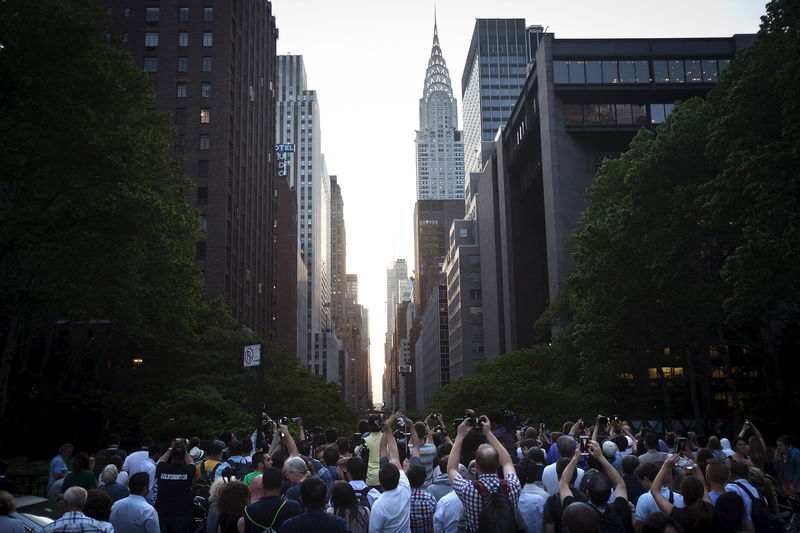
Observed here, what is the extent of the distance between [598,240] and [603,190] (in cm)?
612

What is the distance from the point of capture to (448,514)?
7.46 metres

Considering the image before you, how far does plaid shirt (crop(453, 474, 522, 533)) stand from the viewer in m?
7.04

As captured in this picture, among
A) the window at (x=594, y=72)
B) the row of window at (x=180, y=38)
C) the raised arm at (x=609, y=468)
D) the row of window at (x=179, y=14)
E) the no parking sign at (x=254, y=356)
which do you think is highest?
the row of window at (x=179, y=14)

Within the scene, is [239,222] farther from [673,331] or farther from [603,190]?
[673,331]

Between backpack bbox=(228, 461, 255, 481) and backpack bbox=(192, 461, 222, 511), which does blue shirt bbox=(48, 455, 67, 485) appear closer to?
backpack bbox=(192, 461, 222, 511)

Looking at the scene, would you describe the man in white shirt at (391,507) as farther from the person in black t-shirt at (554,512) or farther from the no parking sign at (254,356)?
the no parking sign at (254,356)

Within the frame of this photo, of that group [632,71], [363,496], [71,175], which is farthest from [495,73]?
[363,496]

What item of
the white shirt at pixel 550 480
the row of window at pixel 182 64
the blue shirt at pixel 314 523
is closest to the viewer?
the blue shirt at pixel 314 523

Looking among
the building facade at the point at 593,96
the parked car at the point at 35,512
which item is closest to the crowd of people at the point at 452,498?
the parked car at the point at 35,512

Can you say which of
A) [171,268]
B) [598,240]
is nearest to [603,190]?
[598,240]

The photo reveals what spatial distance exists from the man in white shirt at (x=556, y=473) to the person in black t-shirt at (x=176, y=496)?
17.0 ft

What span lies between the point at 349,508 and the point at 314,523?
1.06 meters

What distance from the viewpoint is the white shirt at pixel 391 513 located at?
7.38m

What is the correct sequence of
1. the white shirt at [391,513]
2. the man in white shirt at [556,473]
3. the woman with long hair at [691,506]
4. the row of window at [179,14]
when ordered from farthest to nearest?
1. the row of window at [179,14]
2. the man in white shirt at [556,473]
3. the white shirt at [391,513]
4. the woman with long hair at [691,506]
